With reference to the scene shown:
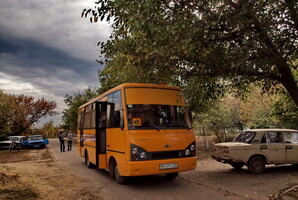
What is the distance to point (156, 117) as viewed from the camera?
8.20 meters

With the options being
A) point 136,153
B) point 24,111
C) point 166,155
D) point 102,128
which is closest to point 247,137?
point 166,155

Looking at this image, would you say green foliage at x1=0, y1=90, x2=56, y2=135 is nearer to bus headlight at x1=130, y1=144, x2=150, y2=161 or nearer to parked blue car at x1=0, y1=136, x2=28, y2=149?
parked blue car at x1=0, y1=136, x2=28, y2=149

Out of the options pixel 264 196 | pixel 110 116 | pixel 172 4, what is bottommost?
pixel 264 196

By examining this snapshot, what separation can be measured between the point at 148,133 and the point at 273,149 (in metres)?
5.63

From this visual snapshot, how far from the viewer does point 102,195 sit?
735cm

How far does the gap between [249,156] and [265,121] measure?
15946 millimetres

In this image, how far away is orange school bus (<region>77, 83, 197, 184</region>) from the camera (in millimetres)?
7547

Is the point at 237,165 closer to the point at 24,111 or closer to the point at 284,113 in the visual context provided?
the point at 284,113

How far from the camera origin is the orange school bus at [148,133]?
24.8 feet

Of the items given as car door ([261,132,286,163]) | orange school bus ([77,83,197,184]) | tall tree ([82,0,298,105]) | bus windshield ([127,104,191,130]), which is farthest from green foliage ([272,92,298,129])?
orange school bus ([77,83,197,184])

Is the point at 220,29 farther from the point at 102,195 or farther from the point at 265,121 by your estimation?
the point at 265,121

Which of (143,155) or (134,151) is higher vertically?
(134,151)

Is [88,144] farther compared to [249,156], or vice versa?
[88,144]

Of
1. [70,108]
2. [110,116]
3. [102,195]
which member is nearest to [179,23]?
[110,116]
